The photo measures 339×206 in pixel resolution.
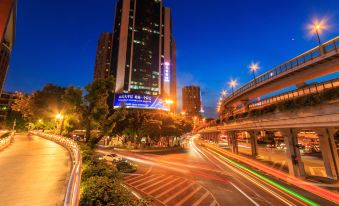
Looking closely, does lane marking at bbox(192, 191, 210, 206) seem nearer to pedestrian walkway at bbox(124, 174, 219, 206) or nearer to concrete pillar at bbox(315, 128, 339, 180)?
pedestrian walkway at bbox(124, 174, 219, 206)

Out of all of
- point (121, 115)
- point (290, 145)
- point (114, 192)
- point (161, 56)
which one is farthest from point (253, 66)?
point (161, 56)

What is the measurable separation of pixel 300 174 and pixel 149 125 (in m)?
34.7

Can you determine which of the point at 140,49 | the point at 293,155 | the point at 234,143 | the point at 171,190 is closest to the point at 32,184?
the point at 171,190

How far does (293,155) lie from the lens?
22531 mm

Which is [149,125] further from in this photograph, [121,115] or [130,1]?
[130,1]

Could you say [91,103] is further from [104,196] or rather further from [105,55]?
[105,55]

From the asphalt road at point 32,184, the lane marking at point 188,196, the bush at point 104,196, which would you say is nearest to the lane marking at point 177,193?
the lane marking at point 188,196

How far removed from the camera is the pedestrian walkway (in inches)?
570

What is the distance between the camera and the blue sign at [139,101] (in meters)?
76.7

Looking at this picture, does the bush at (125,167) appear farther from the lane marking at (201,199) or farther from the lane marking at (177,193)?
the lane marking at (201,199)

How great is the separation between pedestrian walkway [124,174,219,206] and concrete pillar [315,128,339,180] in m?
17.9

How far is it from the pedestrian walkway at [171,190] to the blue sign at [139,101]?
5736 cm

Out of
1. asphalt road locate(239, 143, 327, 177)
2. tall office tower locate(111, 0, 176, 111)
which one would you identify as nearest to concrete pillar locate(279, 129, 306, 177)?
asphalt road locate(239, 143, 327, 177)

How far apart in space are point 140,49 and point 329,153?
362 ft
